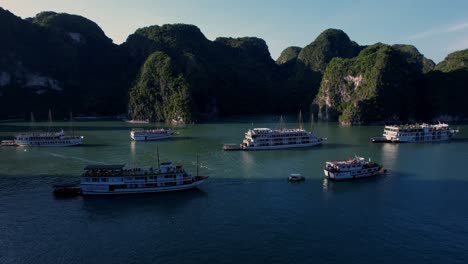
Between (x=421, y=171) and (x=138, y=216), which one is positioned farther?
(x=421, y=171)

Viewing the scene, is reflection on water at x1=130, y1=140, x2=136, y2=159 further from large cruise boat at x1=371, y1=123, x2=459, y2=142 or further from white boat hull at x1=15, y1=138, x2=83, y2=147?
large cruise boat at x1=371, y1=123, x2=459, y2=142

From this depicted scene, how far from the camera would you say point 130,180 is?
199 ft

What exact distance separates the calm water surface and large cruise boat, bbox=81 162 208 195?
1.75m

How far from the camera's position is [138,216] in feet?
169

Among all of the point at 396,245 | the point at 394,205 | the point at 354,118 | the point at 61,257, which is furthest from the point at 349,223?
the point at 354,118

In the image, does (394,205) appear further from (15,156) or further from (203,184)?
(15,156)

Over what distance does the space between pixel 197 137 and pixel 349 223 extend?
9393cm

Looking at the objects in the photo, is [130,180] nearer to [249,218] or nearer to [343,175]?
[249,218]

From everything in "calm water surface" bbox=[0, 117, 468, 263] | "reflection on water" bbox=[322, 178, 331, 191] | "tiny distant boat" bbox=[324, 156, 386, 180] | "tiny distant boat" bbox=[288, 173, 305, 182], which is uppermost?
"tiny distant boat" bbox=[324, 156, 386, 180]

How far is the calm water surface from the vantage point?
40969 millimetres

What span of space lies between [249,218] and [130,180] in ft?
72.1

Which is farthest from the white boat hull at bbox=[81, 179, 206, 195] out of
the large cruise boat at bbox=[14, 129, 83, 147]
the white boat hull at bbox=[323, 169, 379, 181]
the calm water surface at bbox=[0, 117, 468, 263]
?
the large cruise boat at bbox=[14, 129, 83, 147]

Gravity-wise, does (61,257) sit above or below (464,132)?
below

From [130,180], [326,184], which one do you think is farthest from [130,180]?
[326,184]
